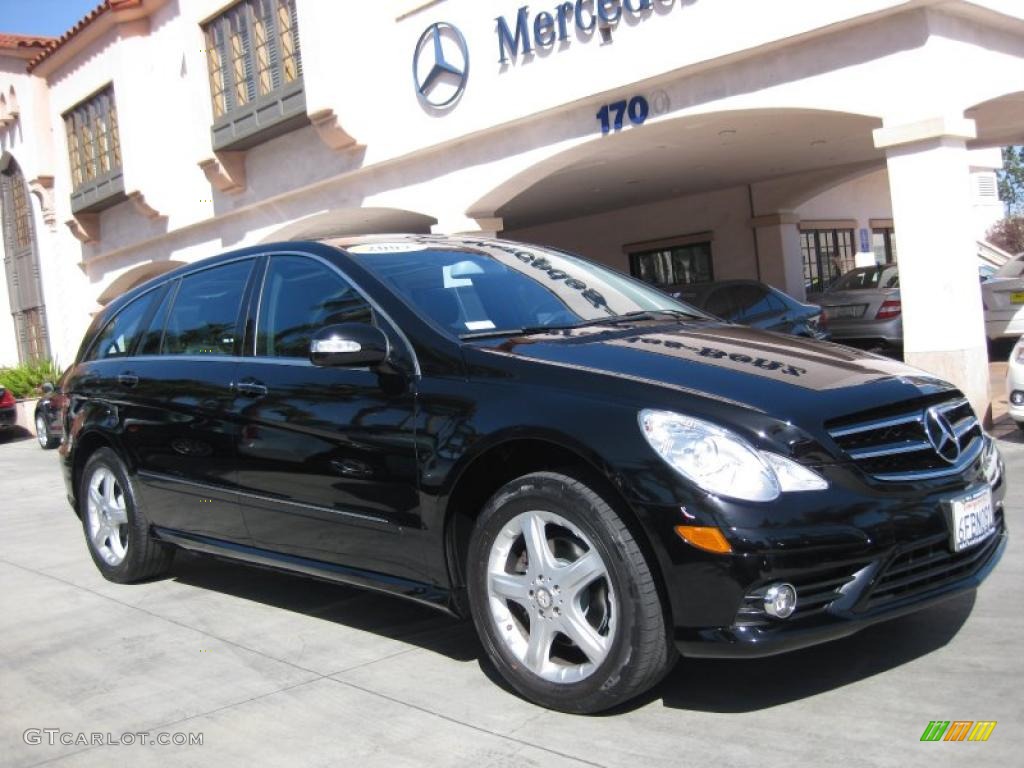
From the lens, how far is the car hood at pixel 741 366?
11.1 ft

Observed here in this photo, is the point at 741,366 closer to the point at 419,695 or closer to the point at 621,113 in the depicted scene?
the point at 419,695

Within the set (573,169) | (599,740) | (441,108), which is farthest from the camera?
(573,169)

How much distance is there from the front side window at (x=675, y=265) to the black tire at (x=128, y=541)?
53.0 feet

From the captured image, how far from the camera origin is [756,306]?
13.4 meters

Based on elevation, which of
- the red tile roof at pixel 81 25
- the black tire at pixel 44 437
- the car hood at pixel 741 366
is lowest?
the black tire at pixel 44 437

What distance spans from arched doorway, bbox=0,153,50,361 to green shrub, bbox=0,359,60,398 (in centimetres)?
377

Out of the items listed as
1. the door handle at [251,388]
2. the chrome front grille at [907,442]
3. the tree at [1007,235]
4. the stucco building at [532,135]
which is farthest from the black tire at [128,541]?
the tree at [1007,235]

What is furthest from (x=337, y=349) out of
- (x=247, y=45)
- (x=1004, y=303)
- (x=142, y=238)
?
(x=142, y=238)

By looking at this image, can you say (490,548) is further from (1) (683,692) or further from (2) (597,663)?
(1) (683,692)

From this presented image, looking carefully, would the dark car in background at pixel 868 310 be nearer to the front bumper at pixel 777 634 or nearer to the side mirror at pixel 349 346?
the side mirror at pixel 349 346

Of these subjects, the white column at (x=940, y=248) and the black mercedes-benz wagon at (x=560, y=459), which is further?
the white column at (x=940, y=248)

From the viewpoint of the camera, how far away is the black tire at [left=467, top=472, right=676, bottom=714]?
3287 millimetres

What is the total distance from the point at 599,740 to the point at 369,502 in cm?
130

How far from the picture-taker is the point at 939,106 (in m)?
9.11
